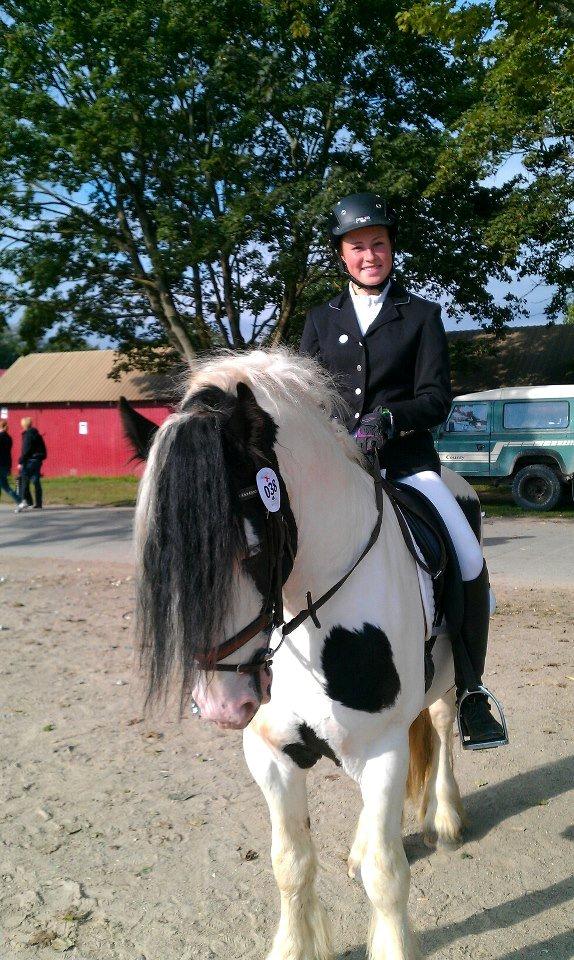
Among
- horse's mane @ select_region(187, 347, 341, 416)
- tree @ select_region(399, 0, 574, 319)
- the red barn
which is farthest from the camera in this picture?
the red barn

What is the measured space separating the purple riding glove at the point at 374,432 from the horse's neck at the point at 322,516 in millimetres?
305

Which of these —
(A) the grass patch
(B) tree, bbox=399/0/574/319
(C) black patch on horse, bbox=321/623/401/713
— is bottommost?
(A) the grass patch

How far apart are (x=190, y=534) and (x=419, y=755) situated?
2.32 meters

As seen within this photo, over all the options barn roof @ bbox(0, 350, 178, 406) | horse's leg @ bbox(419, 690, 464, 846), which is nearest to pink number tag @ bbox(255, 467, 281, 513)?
horse's leg @ bbox(419, 690, 464, 846)

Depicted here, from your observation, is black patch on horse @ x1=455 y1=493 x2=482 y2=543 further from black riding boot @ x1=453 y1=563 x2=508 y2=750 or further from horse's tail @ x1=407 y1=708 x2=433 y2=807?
horse's tail @ x1=407 y1=708 x2=433 y2=807

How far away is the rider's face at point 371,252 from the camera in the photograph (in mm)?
3230

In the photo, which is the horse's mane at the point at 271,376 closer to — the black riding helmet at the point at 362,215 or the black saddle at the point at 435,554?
the black saddle at the point at 435,554

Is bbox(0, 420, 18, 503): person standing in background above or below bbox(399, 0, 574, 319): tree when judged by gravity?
below

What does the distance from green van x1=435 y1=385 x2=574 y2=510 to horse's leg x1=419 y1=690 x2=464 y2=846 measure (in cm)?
1465

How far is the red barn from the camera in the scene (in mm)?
36844

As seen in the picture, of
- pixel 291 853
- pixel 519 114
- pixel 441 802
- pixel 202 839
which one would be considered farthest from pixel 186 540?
pixel 519 114

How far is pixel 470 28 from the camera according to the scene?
1116cm

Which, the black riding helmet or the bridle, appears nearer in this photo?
the bridle

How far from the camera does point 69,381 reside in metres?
40.2
